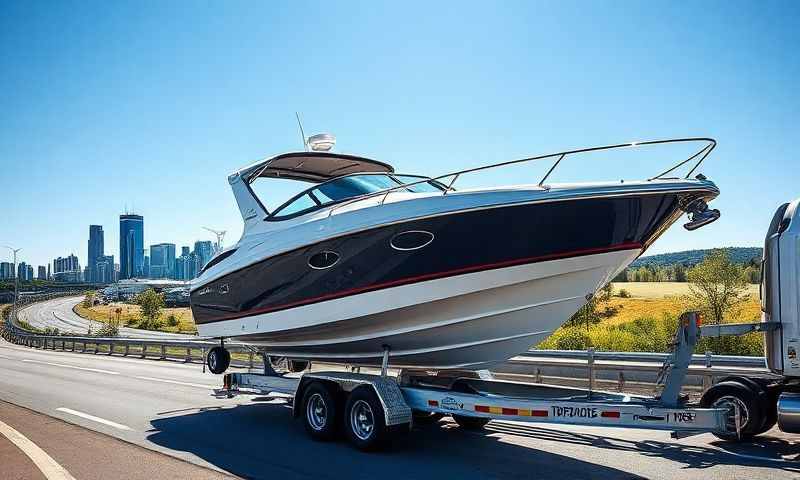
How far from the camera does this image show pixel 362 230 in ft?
24.5

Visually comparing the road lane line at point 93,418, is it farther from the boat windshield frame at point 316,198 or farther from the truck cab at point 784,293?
the truck cab at point 784,293

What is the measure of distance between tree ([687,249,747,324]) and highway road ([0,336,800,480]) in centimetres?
1918

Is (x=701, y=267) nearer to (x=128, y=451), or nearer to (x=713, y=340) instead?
(x=713, y=340)

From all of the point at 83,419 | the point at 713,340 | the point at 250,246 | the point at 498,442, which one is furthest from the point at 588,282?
the point at 713,340

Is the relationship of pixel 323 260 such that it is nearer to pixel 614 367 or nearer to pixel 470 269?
pixel 470 269

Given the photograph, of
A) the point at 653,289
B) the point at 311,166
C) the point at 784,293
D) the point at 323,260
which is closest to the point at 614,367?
the point at 784,293

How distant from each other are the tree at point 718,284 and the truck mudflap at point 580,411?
21.0m

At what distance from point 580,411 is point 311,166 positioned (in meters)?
6.00

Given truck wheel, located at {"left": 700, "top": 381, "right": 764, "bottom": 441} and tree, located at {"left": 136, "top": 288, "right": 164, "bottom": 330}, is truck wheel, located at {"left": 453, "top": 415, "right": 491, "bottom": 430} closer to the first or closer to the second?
truck wheel, located at {"left": 700, "top": 381, "right": 764, "bottom": 441}

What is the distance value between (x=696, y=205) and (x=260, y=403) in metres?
7.96

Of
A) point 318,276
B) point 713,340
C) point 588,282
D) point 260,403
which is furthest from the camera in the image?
A: point 713,340

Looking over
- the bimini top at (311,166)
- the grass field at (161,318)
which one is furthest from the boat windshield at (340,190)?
the grass field at (161,318)

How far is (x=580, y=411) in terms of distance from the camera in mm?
6086

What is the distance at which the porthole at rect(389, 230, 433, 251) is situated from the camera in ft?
23.0
